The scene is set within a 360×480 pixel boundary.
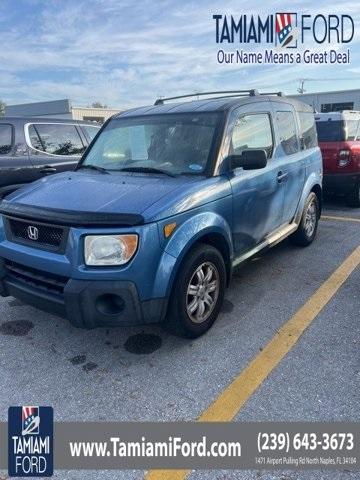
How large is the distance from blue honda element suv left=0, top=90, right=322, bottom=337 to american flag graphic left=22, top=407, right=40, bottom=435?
0.60 m

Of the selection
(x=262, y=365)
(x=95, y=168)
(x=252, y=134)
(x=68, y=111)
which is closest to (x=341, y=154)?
(x=252, y=134)

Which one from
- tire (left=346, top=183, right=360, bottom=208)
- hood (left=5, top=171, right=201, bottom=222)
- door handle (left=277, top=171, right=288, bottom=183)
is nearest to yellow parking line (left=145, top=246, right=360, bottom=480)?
door handle (left=277, top=171, right=288, bottom=183)

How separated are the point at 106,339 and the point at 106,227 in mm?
1164

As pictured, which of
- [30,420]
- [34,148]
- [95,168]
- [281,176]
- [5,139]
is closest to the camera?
[30,420]

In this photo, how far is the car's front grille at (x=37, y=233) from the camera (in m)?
2.88

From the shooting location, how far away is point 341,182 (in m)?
7.62

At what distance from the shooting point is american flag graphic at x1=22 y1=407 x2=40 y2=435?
2.42 m

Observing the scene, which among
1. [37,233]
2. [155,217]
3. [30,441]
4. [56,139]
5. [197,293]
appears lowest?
[30,441]

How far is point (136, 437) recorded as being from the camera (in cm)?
237

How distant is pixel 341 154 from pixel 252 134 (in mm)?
4188

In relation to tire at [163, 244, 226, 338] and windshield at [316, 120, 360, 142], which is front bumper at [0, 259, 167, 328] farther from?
windshield at [316, 120, 360, 142]

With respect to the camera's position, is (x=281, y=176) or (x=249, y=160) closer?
(x=249, y=160)

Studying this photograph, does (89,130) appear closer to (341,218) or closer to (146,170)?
(146,170)

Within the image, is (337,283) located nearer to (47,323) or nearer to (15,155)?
(47,323)
